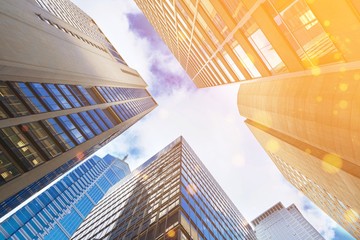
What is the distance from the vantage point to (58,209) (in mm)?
130375

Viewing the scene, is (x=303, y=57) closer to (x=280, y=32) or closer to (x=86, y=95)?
(x=280, y=32)

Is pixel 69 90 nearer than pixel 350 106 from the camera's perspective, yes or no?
No

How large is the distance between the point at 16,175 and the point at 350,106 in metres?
25.6

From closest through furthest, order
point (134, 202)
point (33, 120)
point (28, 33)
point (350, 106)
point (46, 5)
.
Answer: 1. point (350, 106)
2. point (33, 120)
3. point (28, 33)
4. point (134, 202)
5. point (46, 5)

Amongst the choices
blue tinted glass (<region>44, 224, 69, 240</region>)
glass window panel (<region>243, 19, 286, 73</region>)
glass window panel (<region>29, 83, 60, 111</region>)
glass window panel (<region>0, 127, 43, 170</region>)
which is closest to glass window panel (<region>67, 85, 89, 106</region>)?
glass window panel (<region>29, 83, 60, 111</region>)

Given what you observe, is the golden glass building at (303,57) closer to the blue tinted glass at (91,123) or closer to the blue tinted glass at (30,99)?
the blue tinted glass at (30,99)

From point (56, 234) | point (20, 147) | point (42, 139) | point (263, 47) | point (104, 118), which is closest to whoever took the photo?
point (263, 47)

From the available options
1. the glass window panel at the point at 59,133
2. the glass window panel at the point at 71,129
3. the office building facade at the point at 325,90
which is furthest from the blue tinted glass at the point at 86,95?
the office building facade at the point at 325,90

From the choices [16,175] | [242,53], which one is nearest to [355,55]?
[242,53]

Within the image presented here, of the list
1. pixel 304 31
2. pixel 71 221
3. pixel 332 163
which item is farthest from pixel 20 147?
pixel 71 221

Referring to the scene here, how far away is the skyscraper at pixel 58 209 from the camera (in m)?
105

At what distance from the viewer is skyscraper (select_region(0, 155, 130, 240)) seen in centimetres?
10506

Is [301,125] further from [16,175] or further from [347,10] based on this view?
[16,175]

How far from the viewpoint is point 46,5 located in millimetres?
62281
